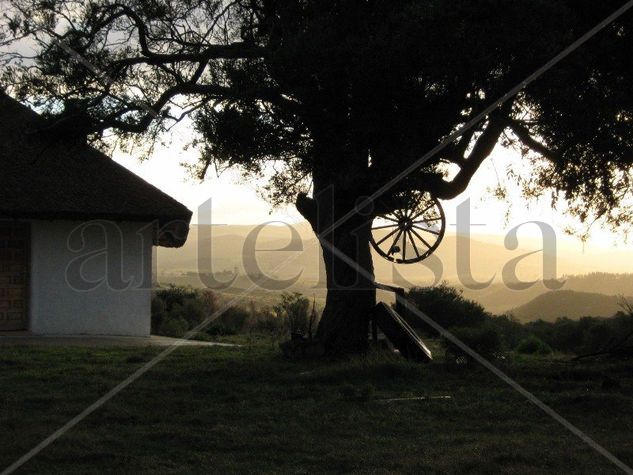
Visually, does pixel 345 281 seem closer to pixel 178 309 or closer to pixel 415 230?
pixel 415 230

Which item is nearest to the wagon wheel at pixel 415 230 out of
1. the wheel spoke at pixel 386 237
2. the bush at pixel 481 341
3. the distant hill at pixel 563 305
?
the wheel spoke at pixel 386 237

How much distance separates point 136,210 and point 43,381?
6450 millimetres

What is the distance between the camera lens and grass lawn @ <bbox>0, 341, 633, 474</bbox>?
7.05m

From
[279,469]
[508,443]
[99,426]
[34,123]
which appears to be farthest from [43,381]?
[508,443]

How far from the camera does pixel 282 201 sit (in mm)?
13367

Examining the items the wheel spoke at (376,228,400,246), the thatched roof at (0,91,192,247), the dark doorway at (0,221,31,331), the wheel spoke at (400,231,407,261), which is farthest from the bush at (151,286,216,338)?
the wheel spoke at (400,231,407,261)

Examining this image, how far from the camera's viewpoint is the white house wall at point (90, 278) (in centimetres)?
1727

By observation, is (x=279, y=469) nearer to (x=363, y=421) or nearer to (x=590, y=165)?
(x=363, y=421)

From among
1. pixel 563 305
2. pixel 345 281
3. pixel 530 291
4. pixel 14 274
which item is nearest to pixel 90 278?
pixel 14 274

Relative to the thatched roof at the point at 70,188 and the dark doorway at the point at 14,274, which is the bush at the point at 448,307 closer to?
the thatched roof at the point at 70,188

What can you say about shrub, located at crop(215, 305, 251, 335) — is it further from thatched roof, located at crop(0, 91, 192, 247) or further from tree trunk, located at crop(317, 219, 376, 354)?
tree trunk, located at crop(317, 219, 376, 354)

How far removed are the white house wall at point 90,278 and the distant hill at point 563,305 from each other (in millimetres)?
18204

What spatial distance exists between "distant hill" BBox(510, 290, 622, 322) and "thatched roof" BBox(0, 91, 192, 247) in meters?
18.4

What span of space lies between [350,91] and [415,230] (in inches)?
103
